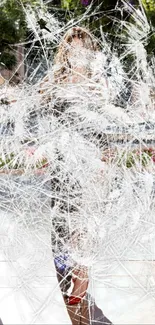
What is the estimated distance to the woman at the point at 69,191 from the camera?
1.44 meters

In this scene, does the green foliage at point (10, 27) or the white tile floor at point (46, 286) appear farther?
the green foliage at point (10, 27)

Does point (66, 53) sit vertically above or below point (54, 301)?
above

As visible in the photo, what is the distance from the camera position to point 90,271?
60.0 inches

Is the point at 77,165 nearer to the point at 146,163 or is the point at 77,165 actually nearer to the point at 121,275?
the point at 146,163

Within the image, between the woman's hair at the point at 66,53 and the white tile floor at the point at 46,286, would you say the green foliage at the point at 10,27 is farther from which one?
the white tile floor at the point at 46,286

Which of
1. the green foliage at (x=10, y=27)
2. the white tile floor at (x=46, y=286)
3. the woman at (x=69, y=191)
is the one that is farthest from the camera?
the green foliage at (x=10, y=27)

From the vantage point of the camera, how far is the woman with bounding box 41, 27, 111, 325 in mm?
1444

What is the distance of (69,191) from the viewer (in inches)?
56.3

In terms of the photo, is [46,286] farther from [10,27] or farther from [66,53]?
[10,27]

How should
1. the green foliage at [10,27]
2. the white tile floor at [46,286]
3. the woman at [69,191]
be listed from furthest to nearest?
the green foliage at [10,27], the white tile floor at [46,286], the woman at [69,191]
